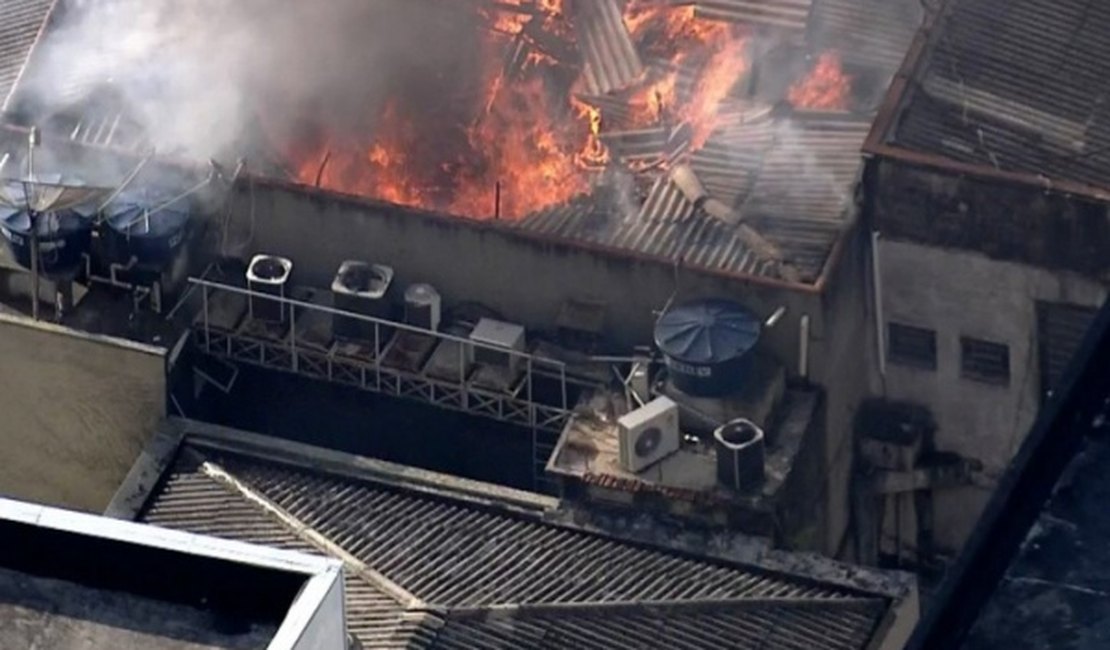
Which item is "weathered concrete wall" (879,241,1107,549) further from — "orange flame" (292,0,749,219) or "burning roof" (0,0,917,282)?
"orange flame" (292,0,749,219)

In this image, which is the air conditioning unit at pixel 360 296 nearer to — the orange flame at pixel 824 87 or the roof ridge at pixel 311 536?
the roof ridge at pixel 311 536

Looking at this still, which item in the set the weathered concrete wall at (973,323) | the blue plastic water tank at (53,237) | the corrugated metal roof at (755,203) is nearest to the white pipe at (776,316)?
the corrugated metal roof at (755,203)

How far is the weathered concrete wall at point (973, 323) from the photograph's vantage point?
63969 millimetres

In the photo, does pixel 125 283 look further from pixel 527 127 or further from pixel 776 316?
pixel 776 316

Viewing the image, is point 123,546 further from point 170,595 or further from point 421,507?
point 421,507

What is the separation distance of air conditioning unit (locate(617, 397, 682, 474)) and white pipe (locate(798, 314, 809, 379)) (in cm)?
297

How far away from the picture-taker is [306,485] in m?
61.3

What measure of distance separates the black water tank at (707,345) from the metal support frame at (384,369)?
7.67 feet

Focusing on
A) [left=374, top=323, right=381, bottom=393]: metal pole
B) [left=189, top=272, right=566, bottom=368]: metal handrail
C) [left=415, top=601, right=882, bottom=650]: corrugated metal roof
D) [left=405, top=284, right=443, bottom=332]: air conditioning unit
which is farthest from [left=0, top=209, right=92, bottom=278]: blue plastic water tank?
[left=415, top=601, right=882, bottom=650]: corrugated metal roof

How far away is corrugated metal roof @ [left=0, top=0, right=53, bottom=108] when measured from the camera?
69.6 meters

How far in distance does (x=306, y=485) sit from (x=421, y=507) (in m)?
2.20

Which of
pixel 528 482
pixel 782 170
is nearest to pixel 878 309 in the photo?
pixel 782 170

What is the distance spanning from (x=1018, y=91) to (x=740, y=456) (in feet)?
33.8

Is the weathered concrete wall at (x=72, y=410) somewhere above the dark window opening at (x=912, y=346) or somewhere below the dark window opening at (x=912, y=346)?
below
